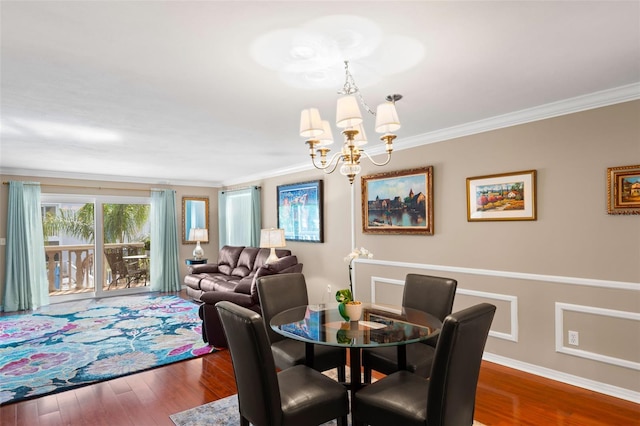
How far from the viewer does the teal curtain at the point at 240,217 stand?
279 inches

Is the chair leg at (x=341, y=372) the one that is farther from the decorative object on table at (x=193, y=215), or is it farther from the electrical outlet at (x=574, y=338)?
the decorative object on table at (x=193, y=215)

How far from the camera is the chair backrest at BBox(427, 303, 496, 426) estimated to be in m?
1.69

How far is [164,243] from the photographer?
747cm

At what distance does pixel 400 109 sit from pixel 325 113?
0.66 metres

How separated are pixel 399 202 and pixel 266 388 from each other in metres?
3.10

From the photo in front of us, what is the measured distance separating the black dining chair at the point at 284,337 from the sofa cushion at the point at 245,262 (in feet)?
10.9

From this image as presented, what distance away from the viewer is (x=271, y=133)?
13.2ft

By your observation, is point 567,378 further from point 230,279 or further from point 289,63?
point 230,279

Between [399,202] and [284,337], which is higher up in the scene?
[399,202]

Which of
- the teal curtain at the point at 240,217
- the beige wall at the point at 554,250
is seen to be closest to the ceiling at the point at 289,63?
the beige wall at the point at 554,250

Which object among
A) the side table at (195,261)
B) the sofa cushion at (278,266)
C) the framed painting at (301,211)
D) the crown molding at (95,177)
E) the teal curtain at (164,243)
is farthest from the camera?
the teal curtain at (164,243)

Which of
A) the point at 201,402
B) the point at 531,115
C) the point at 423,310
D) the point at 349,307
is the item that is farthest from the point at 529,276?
the point at 201,402

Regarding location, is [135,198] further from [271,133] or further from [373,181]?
[373,181]

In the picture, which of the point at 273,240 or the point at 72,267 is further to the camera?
the point at 72,267
